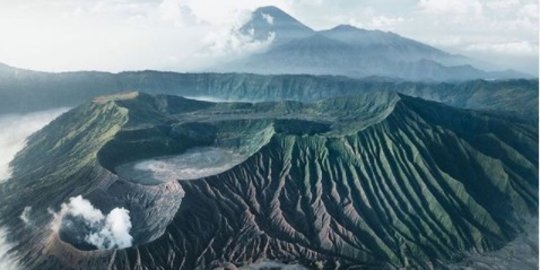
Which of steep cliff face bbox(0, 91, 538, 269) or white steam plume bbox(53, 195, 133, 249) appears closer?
white steam plume bbox(53, 195, 133, 249)

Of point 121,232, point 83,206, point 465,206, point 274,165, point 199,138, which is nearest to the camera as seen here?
point 121,232

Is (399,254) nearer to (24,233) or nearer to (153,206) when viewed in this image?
(153,206)

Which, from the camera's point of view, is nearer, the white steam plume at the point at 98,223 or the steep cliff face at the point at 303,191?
the white steam plume at the point at 98,223

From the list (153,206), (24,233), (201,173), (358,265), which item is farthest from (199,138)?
(358,265)

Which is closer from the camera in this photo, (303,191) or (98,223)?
(98,223)

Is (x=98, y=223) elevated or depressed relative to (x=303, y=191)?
depressed

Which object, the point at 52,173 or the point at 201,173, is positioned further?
the point at 52,173

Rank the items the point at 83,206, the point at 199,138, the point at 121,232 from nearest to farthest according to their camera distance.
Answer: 1. the point at 121,232
2. the point at 83,206
3. the point at 199,138

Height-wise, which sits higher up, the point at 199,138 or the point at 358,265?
the point at 199,138
